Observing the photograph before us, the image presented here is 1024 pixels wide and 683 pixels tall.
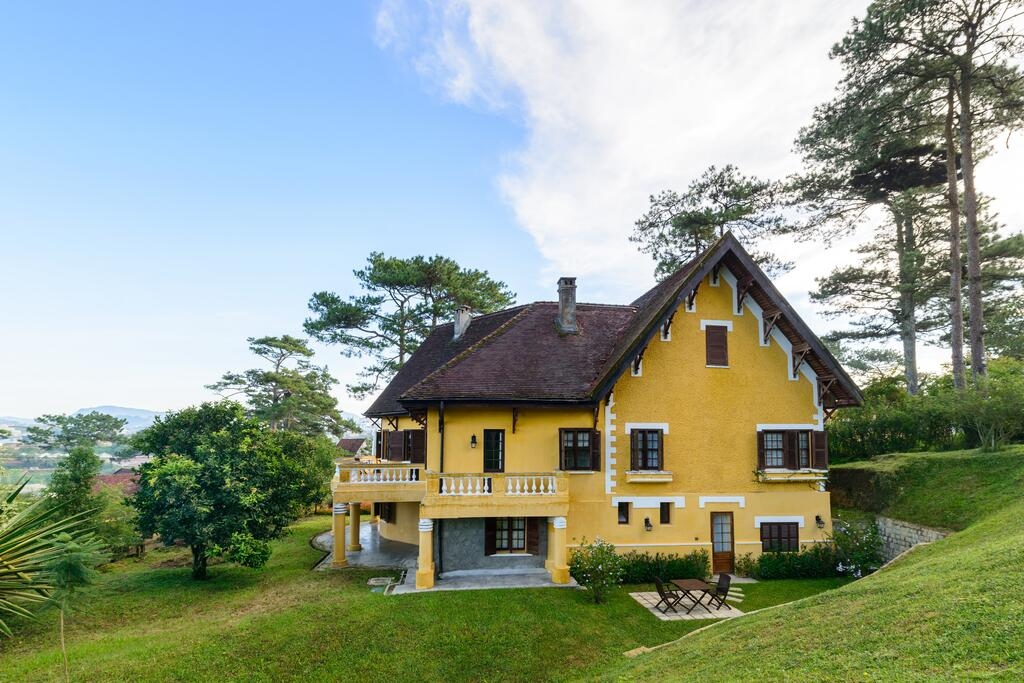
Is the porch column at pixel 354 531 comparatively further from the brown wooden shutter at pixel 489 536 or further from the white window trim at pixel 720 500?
the white window trim at pixel 720 500

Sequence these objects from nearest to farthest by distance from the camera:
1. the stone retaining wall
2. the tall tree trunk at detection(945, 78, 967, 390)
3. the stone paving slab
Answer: the stone paving slab
the stone retaining wall
the tall tree trunk at detection(945, 78, 967, 390)

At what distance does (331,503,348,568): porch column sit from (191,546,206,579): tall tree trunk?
4.23m

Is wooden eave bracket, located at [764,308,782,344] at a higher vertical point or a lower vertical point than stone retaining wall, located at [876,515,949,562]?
higher

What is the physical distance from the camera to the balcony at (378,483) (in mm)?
16359

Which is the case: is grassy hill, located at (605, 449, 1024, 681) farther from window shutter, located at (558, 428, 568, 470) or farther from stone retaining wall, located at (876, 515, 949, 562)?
window shutter, located at (558, 428, 568, 470)

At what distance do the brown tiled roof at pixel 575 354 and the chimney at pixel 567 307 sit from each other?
0.37 meters

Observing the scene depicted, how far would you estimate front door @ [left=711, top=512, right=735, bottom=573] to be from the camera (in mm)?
16656

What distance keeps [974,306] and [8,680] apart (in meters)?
33.9

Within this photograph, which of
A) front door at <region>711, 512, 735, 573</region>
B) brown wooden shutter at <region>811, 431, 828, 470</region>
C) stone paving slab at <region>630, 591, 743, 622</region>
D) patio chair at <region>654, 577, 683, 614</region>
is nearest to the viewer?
stone paving slab at <region>630, 591, 743, 622</region>

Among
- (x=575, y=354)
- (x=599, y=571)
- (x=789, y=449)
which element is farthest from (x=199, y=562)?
(x=789, y=449)

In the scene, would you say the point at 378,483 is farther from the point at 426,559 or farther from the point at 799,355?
the point at 799,355

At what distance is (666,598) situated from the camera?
13070mm

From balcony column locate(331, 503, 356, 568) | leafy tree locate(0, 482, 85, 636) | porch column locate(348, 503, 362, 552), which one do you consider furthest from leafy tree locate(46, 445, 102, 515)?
porch column locate(348, 503, 362, 552)

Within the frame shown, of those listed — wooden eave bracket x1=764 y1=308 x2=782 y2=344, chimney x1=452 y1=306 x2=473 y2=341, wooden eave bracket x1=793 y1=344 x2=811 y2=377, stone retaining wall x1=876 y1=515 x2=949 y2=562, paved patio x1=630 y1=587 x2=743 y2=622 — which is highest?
chimney x1=452 y1=306 x2=473 y2=341
